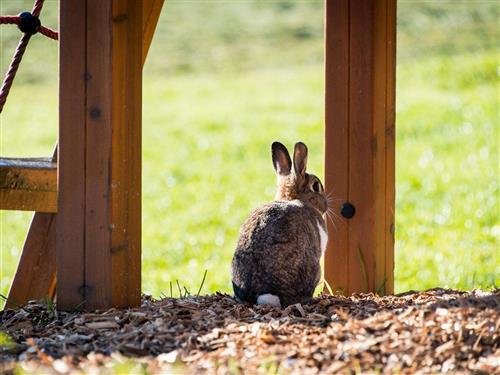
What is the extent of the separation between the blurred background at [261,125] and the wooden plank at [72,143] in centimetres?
257

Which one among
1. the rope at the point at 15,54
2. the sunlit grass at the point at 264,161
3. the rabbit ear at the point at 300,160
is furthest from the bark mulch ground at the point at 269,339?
the sunlit grass at the point at 264,161

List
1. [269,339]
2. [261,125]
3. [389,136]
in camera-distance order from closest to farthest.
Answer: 1. [269,339]
2. [389,136]
3. [261,125]

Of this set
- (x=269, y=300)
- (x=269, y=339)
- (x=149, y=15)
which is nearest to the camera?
(x=269, y=339)

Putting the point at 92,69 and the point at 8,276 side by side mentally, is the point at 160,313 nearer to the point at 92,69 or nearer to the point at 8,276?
the point at 92,69

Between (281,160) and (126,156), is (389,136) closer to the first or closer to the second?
(281,160)

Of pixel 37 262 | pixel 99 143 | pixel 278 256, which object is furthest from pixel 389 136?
pixel 37 262

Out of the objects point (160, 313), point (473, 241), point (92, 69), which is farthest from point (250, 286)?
point (473, 241)

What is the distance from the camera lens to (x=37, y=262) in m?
5.99

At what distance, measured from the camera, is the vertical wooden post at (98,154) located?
16.0ft

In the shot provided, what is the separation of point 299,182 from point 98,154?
1.58 metres

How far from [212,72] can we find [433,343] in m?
17.8

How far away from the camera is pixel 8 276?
10094mm

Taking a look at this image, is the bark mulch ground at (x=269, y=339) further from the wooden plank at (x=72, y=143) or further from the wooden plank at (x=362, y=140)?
the wooden plank at (x=362, y=140)

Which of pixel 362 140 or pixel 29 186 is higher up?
pixel 362 140
